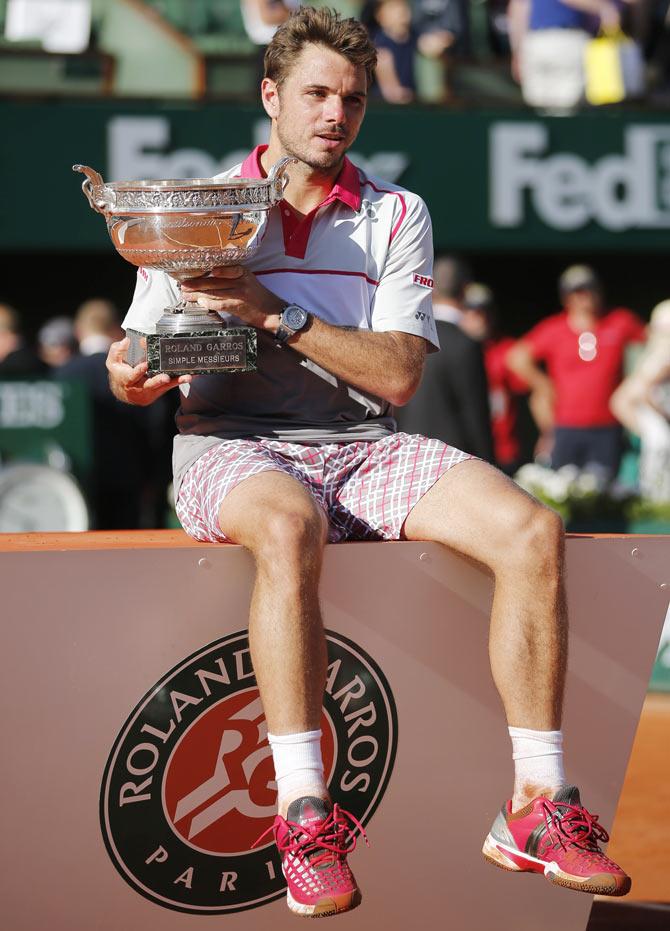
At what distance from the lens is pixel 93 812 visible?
10.6 feet

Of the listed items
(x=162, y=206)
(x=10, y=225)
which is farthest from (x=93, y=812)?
(x=10, y=225)

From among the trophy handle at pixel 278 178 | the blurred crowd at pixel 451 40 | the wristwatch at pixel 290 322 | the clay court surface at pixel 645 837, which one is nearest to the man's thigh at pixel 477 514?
the wristwatch at pixel 290 322

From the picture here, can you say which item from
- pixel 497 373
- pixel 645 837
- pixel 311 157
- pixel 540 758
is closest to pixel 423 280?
pixel 311 157

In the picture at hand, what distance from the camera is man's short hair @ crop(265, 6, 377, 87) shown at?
11.3 feet

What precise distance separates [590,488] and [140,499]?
10.9 feet

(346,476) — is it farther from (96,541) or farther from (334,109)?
(334,109)

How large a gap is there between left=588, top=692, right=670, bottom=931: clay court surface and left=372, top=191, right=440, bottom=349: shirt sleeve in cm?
173

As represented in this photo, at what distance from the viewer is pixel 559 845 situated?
10.1ft

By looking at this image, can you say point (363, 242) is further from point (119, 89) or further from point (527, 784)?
point (119, 89)

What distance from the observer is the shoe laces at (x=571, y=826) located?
3.07m

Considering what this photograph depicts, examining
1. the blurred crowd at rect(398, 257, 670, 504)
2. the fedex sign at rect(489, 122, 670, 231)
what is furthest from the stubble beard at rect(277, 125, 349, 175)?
the fedex sign at rect(489, 122, 670, 231)

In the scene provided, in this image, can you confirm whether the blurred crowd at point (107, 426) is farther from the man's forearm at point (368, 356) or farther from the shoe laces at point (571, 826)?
the shoe laces at point (571, 826)

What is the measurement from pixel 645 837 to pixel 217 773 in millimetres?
2272

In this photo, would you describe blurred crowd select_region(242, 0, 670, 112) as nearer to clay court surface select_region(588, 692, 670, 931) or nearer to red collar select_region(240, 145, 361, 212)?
clay court surface select_region(588, 692, 670, 931)
